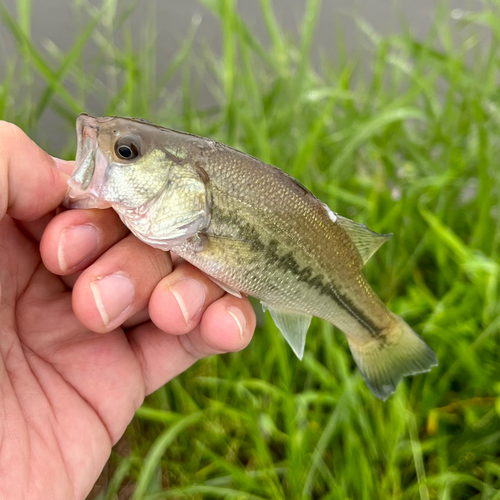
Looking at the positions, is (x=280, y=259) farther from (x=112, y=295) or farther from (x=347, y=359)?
(x=347, y=359)

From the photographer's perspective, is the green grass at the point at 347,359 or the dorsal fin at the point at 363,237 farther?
the green grass at the point at 347,359

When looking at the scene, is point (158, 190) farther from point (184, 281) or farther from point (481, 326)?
point (481, 326)

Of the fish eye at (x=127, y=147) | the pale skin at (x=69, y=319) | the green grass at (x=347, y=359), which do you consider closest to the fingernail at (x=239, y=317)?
the pale skin at (x=69, y=319)

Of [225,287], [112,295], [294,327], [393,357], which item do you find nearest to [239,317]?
[225,287]

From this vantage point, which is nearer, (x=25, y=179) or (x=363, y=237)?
(x=25, y=179)

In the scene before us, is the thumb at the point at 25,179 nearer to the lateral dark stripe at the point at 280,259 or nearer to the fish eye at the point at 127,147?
the fish eye at the point at 127,147

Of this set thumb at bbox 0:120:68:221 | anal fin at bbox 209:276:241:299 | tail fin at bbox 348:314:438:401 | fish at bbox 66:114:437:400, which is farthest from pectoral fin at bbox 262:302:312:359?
thumb at bbox 0:120:68:221
